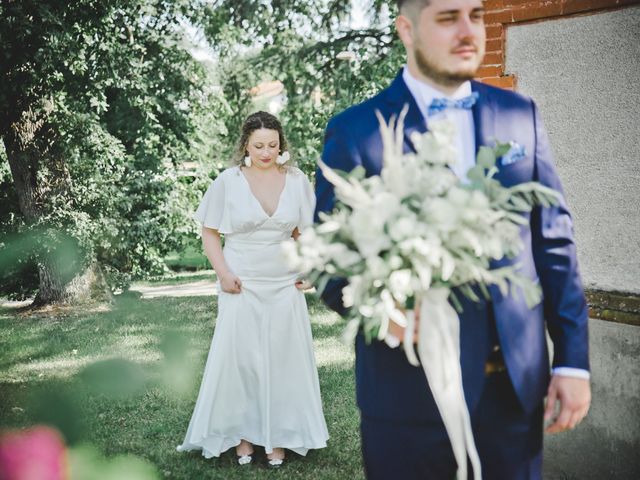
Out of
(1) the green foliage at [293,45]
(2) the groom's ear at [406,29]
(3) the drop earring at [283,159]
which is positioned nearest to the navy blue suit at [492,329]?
(2) the groom's ear at [406,29]

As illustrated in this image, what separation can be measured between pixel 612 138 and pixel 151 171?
1016 centimetres

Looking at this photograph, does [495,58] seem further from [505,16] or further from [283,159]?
[283,159]

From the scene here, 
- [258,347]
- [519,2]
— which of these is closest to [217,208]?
[258,347]

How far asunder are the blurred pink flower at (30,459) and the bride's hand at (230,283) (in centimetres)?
416

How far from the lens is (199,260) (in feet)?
74.5

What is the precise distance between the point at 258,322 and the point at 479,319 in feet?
10.0

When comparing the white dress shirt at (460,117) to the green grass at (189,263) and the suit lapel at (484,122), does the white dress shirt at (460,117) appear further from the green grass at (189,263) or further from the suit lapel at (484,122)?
the green grass at (189,263)

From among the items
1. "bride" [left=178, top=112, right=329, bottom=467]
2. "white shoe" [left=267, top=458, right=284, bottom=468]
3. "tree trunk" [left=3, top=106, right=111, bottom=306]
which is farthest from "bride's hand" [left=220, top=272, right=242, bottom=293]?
"tree trunk" [left=3, top=106, right=111, bottom=306]

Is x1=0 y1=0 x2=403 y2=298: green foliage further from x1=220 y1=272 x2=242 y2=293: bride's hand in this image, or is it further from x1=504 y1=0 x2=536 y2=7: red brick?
x1=504 y1=0 x2=536 y2=7: red brick

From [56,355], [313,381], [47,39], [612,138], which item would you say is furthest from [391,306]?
[47,39]

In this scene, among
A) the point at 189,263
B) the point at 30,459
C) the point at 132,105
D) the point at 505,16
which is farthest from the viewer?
the point at 189,263

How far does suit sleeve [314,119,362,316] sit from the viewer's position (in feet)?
6.61

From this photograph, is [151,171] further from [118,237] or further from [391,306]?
[391,306]

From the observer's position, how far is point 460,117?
Result: 7.03 ft
